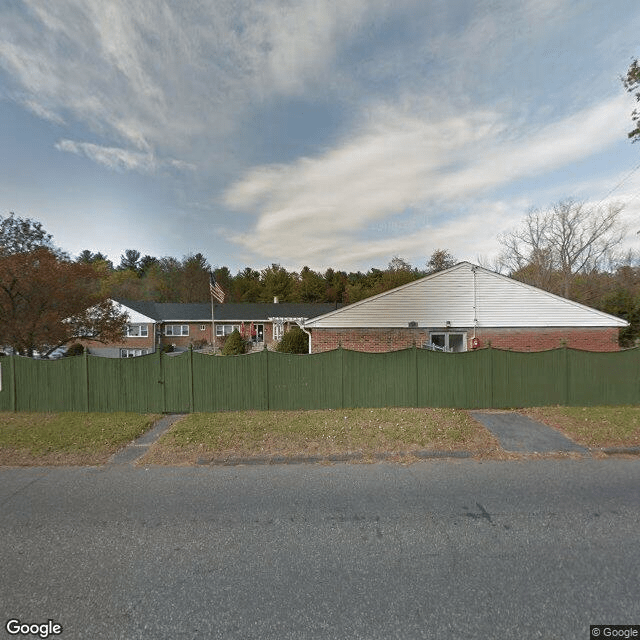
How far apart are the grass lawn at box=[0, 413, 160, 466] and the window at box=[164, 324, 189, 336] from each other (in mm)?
29362

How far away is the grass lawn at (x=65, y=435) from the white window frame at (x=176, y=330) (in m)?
29.4

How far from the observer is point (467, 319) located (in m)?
13.7

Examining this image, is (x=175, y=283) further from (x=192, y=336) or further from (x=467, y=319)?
(x=467, y=319)

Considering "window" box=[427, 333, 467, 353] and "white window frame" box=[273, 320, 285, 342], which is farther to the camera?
"white window frame" box=[273, 320, 285, 342]

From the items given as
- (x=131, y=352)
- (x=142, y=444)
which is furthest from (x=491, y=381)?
(x=131, y=352)

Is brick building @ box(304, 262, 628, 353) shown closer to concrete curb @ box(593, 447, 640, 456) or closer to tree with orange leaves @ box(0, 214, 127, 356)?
concrete curb @ box(593, 447, 640, 456)

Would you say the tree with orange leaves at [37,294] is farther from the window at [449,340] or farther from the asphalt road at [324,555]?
the window at [449,340]

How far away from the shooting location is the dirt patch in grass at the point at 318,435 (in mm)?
6227

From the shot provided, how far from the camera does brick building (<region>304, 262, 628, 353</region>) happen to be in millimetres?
13430

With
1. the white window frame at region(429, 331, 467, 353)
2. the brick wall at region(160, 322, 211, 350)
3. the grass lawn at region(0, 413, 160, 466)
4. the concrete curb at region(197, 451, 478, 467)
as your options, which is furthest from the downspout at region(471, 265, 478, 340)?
the brick wall at region(160, 322, 211, 350)

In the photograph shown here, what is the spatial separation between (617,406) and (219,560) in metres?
10.8

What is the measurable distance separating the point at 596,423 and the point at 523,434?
195 centimetres

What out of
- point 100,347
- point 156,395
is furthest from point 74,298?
point 100,347

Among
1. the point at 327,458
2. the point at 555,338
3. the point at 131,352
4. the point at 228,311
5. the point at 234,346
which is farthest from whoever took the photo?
the point at 228,311
